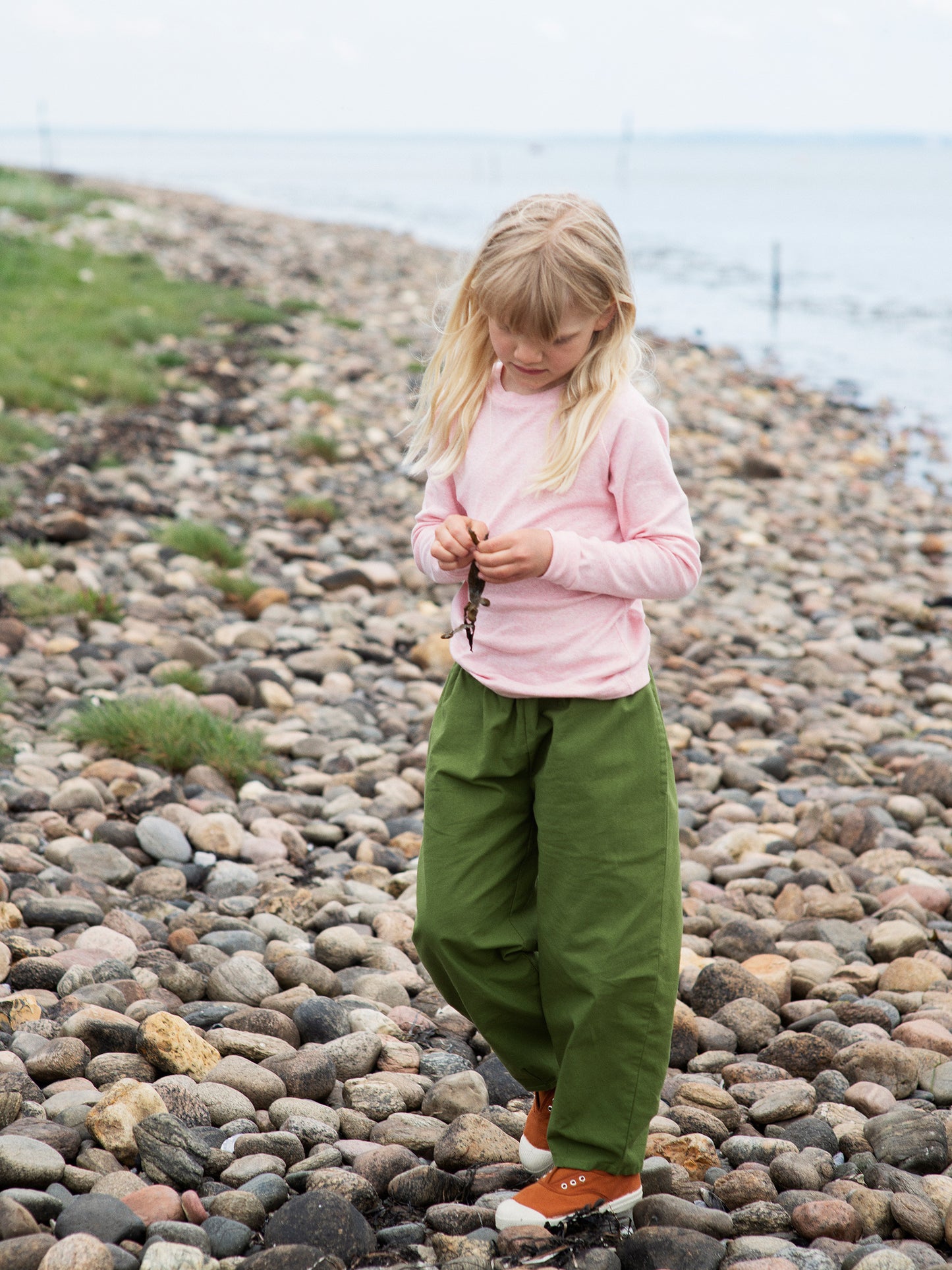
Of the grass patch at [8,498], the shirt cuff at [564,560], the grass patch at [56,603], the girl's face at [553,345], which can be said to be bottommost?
the grass patch at [56,603]

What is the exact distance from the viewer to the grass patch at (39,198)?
20.3 m

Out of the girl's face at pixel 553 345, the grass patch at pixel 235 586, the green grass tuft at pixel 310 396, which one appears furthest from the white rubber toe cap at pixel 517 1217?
the green grass tuft at pixel 310 396

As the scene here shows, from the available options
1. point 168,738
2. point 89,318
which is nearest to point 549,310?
point 168,738

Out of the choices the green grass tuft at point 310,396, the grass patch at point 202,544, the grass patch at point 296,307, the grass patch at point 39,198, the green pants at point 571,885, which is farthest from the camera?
the grass patch at point 39,198

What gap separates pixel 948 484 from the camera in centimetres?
1081

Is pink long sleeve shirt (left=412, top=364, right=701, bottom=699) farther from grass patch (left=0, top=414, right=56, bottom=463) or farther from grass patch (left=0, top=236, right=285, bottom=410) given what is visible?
grass patch (left=0, top=236, right=285, bottom=410)

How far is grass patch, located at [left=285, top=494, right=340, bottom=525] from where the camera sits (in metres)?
7.25

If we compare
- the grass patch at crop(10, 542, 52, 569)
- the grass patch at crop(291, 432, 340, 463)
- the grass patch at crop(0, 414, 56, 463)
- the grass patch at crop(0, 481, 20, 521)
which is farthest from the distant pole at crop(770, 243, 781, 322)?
the grass patch at crop(10, 542, 52, 569)

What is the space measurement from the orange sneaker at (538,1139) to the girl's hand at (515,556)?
1.04m

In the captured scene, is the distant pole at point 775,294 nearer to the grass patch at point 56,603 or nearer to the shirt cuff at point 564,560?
the grass patch at point 56,603

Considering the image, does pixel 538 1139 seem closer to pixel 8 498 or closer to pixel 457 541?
pixel 457 541

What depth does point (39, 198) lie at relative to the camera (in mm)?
23094

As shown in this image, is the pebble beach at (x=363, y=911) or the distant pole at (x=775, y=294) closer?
the pebble beach at (x=363, y=911)

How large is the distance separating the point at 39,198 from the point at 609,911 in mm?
24125
